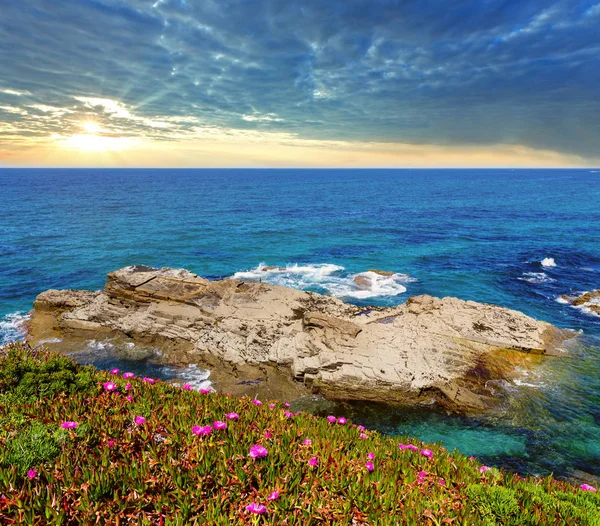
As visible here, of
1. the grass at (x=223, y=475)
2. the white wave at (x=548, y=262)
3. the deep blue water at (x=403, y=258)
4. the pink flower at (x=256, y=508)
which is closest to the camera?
the pink flower at (x=256, y=508)

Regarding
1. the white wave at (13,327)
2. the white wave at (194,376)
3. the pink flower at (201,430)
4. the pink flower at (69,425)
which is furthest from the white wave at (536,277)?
the white wave at (13,327)

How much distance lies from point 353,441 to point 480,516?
8.02 ft

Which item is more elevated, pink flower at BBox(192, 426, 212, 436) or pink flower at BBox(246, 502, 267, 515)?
pink flower at BBox(246, 502, 267, 515)

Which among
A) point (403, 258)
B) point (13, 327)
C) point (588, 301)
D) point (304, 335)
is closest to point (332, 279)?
point (403, 258)

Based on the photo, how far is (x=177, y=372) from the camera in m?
21.1

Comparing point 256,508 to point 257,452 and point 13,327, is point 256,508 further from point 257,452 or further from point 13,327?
point 13,327

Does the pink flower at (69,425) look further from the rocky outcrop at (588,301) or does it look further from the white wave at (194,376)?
the rocky outcrop at (588,301)

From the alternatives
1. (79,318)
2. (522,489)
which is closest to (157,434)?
(522,489)

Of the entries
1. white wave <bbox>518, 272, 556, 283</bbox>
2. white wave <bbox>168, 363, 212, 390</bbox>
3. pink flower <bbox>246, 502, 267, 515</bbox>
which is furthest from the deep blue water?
pink flower <bbox>246, 502, 267, 515</bbox>

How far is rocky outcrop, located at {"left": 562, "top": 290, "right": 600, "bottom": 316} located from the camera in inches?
1137

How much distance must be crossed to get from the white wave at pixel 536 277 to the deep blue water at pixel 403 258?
120 mm

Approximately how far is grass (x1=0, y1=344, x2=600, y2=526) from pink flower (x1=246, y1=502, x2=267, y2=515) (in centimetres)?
2

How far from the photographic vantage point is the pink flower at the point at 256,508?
14.1 feet

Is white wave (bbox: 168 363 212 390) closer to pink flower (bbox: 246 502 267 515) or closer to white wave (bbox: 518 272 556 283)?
pink flower (bbox: 246 502 267 515)
